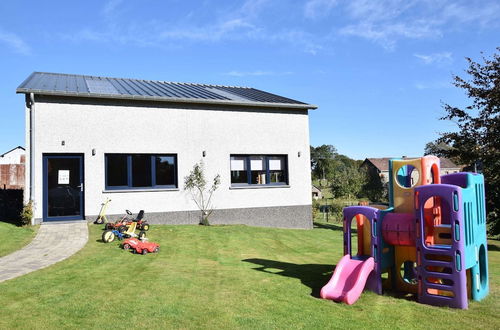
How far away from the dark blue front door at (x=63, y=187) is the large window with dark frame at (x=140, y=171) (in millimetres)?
1026

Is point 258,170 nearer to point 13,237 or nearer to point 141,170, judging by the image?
point 141,170

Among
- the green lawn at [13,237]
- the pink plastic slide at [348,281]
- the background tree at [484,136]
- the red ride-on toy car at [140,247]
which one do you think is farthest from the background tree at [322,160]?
the pink plastic slide at [348,281]

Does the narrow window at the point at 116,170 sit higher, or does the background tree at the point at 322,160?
the background tree at the point at 322,160

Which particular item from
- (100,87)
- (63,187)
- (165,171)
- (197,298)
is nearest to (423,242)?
(197,298)

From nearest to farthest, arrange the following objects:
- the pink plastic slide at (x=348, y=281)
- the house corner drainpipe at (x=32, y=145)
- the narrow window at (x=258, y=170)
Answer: the pink plastic slide at (x=348, y=281) → the house corner drainpipe at (x=32, y=145) → the narrow window at (x=258, y=170)

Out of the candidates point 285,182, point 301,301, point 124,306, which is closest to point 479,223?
point 301,301

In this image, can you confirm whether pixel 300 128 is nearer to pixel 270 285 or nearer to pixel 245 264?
pixel 245 264

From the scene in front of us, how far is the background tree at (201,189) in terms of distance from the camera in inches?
594

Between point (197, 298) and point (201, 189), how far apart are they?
9468 millimetres

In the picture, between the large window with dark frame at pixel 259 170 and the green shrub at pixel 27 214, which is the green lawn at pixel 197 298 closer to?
the green shrub at pixel 27 214

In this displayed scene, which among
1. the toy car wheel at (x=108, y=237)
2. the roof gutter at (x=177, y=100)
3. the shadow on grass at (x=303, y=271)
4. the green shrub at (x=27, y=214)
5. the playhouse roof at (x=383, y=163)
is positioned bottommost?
the shadow on grass at (x=303, y=271)

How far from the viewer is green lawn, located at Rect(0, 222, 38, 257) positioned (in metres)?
9.48

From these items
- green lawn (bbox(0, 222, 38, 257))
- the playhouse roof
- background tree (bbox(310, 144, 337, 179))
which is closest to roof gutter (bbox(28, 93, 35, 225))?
green lawn (bbox(0, 222, 38, 257))

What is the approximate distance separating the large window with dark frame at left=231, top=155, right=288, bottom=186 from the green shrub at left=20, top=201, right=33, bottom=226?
297 inches
